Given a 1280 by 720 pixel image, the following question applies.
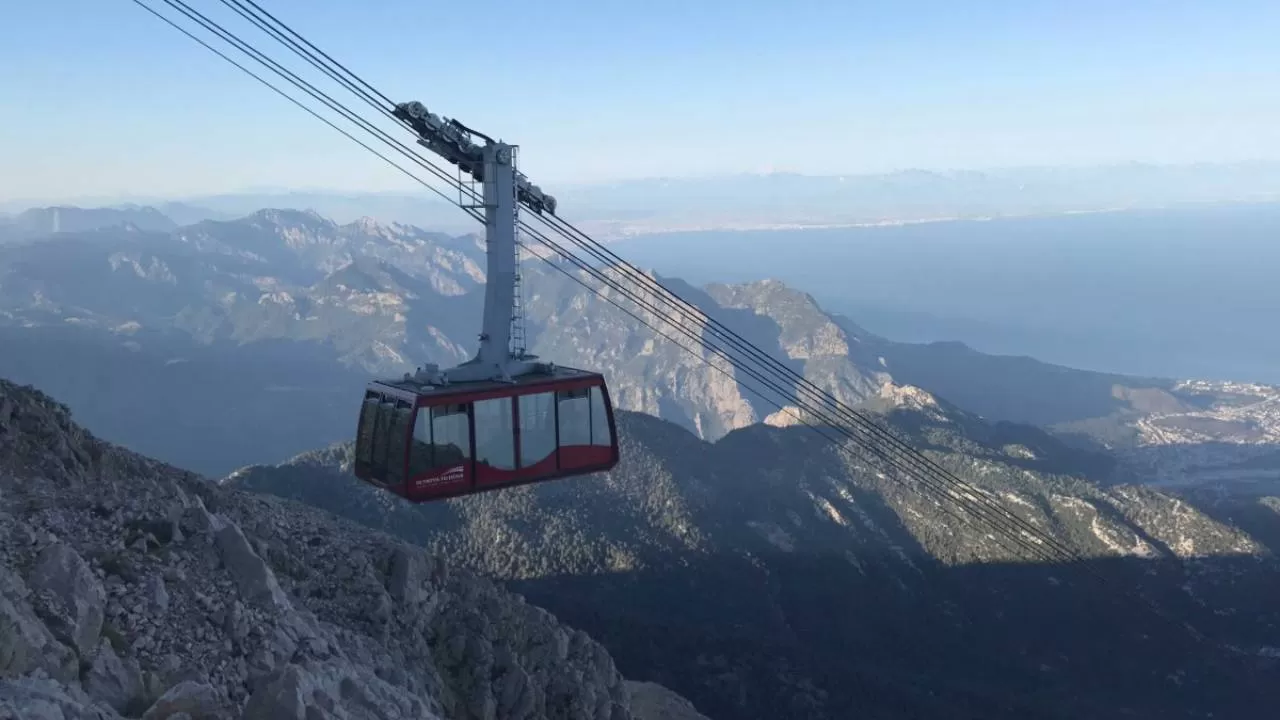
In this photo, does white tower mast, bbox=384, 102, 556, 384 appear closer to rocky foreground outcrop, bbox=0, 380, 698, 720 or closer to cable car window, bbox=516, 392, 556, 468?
cable car window, bbox=516, 392, 556, 468

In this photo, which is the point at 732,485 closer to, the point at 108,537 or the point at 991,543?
the point at 991,543

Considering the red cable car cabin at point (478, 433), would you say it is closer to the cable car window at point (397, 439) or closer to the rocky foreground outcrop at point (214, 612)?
the cable car window at point (397, 439)

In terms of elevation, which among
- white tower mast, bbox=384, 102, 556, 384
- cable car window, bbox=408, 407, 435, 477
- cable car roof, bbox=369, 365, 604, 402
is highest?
white tower mast, bbox=384, 102, 556, 384

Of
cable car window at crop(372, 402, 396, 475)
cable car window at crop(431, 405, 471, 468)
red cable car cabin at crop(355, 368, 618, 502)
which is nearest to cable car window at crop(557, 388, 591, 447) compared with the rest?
red cable car cabin at crop(355, 368, 618, 502)

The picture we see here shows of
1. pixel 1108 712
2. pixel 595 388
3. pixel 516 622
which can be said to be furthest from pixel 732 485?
pixel 595 388

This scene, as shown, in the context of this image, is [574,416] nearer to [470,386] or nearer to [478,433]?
[478,433]

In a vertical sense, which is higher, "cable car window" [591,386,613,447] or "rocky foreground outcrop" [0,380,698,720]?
"cable car window" [591,386,613,447]

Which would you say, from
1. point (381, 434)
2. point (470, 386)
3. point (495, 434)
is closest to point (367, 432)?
point (381, 434)
